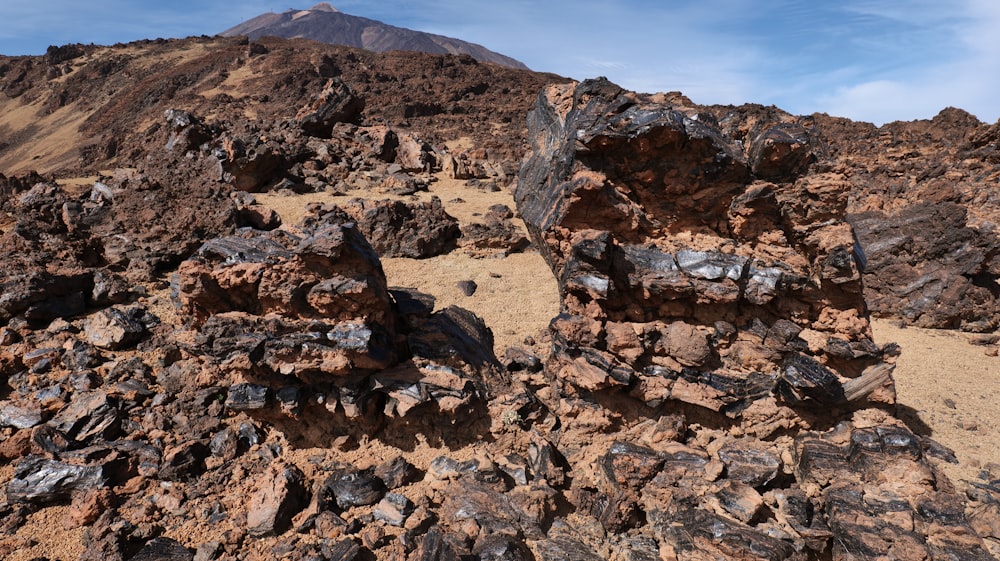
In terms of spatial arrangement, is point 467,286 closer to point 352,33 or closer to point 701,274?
point 701,274

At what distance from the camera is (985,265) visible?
10.3 meters

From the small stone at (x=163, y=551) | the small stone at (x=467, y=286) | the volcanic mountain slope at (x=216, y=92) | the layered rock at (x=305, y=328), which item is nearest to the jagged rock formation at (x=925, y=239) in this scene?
the layered rock at (x=305, y=328)

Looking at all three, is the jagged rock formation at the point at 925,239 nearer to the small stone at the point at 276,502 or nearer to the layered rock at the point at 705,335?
the layered rock at the point at 705,335

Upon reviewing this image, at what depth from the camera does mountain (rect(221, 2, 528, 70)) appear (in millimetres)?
84375

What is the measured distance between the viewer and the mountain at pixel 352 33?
8438cm

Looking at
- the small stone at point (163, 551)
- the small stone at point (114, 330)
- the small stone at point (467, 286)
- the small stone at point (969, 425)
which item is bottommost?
the small stone at point (163, 551)

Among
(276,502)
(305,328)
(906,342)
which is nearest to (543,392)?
(305,328)

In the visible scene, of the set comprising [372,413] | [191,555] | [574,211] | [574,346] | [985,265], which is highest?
[574,211]

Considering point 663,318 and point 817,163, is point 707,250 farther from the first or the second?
point 817,163

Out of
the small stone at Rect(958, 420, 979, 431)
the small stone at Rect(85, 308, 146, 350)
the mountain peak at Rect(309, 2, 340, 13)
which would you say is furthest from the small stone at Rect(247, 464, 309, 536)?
the mountain peak at Rect(309, 2, 340, 13)

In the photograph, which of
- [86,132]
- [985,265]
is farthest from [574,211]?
[86,132]

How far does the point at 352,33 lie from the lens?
8775cm

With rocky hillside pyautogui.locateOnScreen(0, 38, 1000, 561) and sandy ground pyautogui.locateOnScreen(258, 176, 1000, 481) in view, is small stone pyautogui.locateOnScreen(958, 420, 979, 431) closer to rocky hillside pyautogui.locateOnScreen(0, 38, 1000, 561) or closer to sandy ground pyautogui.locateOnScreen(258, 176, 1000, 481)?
sandy ground pyautogui.locateOnScreen(258, 176, 1000, 481)

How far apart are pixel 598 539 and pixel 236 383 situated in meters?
4.13
